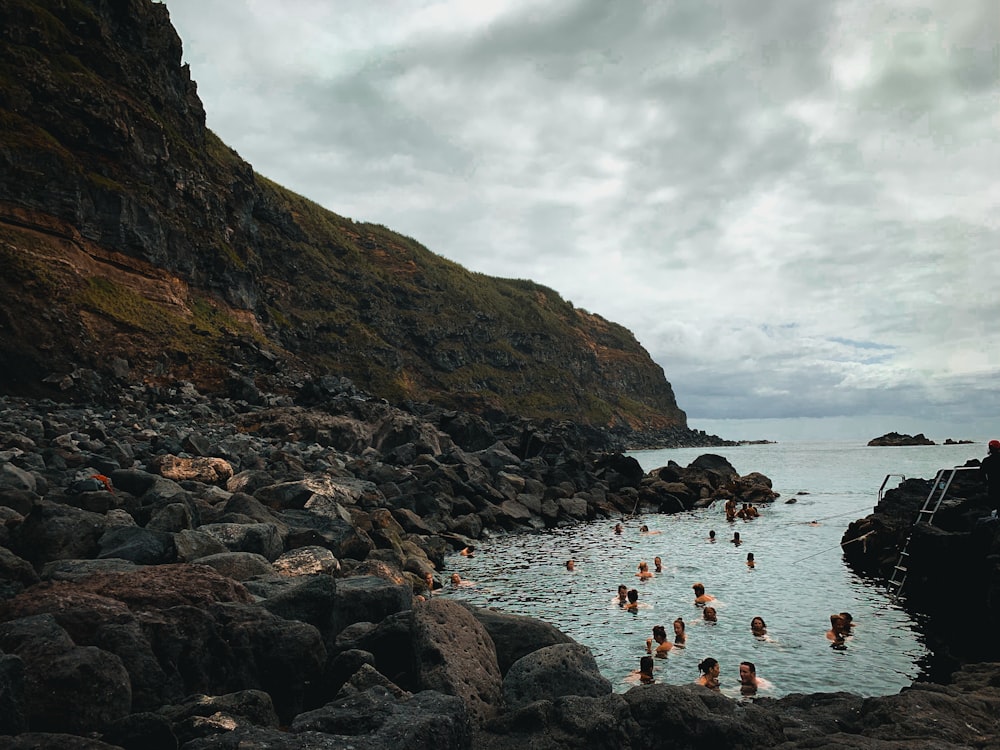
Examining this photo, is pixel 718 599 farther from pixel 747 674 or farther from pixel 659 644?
pixel 747 674

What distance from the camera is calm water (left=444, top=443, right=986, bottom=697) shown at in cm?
1278

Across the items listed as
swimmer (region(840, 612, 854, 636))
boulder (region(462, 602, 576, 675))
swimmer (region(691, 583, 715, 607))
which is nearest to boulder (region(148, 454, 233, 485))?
boulder (region(462, 602, 576, 675))

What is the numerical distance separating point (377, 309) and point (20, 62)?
8402 centimetres

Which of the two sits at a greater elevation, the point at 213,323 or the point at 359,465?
the point at 213,323

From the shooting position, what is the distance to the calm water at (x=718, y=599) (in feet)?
41.9

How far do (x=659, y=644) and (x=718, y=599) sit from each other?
5.86 meters

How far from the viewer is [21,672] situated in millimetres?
5176

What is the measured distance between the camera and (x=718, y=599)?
18.8 metres

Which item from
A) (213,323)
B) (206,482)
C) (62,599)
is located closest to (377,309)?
(213,323)

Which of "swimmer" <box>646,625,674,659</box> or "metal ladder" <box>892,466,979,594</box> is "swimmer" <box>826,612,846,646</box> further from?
"metal ladder" <box>892,466,979,594</box>

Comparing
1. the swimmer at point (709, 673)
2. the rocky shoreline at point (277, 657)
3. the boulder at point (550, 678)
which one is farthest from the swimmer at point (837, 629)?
the boulder at point (550, 678)

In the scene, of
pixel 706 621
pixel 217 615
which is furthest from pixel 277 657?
pixel 706 621

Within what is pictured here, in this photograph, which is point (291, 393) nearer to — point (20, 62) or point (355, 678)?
point (20, 62)

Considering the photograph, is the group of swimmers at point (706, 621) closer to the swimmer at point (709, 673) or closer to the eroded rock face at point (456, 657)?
the swimmer at point (709, 673)
